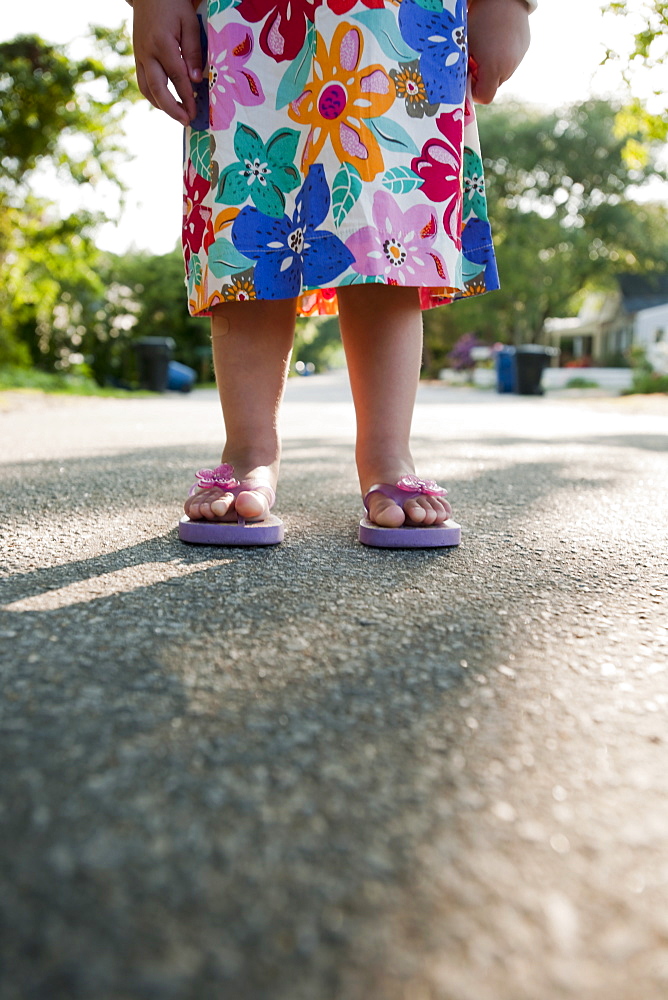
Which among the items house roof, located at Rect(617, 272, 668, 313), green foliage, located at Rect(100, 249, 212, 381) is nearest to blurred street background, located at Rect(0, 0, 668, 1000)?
green foliage, located at Rect(100, 249, 212, 381)

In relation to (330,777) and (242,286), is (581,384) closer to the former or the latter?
(242,286)

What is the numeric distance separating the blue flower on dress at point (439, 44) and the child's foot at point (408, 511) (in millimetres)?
678

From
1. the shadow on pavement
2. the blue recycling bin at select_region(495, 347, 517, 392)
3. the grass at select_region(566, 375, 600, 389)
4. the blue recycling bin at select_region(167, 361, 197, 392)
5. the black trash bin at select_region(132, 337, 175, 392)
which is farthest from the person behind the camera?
the grass at select_region(566, 375, 600, 389)

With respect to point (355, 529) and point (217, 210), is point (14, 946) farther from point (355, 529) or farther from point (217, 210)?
point (217, 210)

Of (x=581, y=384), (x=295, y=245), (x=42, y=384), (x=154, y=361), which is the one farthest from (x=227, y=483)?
(x=581, y=384)

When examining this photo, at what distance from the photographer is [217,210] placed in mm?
1377

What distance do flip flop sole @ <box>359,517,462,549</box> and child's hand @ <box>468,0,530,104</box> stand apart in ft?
2.88

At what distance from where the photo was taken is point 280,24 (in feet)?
4.53

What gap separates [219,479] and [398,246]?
0.49 meters

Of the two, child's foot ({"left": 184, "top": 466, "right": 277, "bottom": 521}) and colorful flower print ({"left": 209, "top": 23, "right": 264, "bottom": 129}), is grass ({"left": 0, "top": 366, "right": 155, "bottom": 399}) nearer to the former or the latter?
colorful flower print ({"left": 209, "top": 23, "right": 264, "bottom": 129})

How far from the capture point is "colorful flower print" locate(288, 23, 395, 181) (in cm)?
131

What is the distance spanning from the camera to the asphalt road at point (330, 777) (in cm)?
40

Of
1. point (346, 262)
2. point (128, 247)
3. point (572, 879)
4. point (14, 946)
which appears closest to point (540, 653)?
point (572, 879)

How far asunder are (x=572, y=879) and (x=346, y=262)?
105 centimetres
